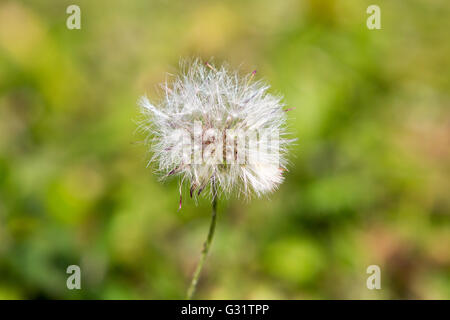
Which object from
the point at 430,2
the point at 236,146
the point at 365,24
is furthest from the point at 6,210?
the point at 430,2

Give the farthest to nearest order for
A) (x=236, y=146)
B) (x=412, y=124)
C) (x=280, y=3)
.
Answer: (x=280, y=3), (x=412, y=124), (x=236, y=146)

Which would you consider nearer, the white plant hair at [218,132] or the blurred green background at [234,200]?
the white plant hair at [218,132]

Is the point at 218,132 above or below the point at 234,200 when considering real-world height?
below

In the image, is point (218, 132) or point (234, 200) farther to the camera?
point (234, 200)
